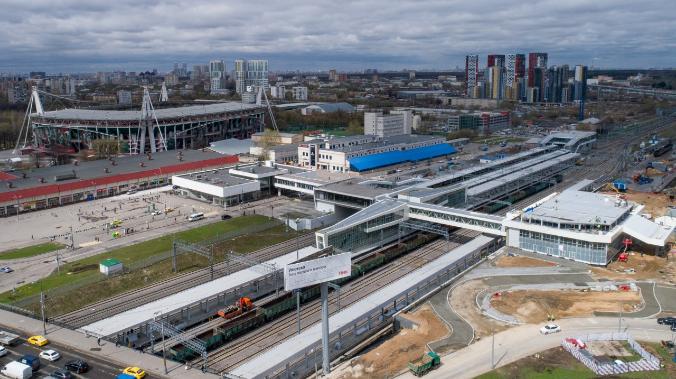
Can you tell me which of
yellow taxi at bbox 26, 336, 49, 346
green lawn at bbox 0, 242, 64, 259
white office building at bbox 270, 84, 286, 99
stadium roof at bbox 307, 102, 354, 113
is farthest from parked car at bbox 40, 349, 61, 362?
white office building at bbox 270, 84, 286, 99

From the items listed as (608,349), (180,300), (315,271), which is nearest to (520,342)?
(608,349)

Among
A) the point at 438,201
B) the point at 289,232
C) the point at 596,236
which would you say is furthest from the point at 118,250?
the point at 596,236

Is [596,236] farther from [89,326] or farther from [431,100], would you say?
[431,100]

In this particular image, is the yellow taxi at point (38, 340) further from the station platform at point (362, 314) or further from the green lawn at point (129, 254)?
the station platform at point (362, 314)

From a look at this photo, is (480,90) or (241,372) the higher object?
(480,90)

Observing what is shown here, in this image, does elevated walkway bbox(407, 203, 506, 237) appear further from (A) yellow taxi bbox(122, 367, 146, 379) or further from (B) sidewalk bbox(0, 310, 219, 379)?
(A) yellow taxi bbox(122, 367, 146, 379)

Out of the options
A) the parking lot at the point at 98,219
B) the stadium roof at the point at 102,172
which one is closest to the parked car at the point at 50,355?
the parking lot at the point at 98,219

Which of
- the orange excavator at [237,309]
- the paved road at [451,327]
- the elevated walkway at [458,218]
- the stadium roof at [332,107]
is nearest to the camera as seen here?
the paved road at [451,327]
